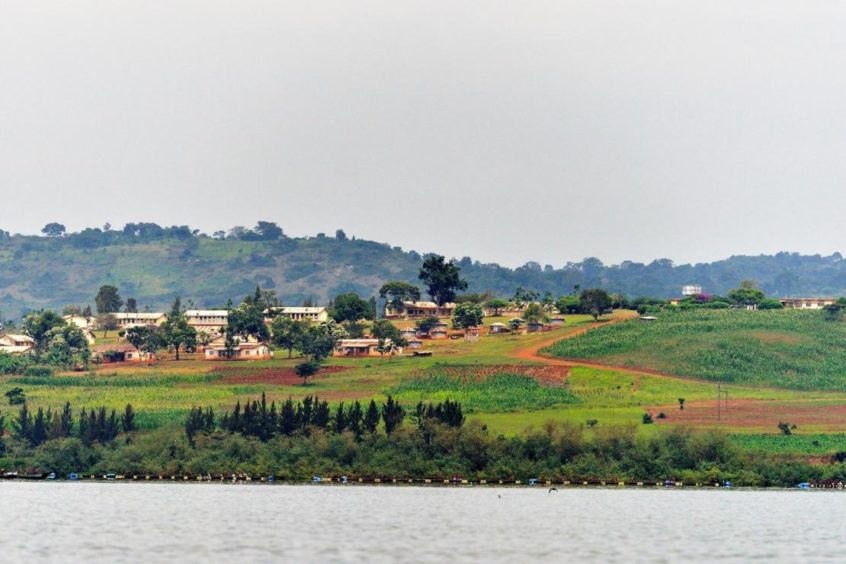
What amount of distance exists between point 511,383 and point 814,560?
109m

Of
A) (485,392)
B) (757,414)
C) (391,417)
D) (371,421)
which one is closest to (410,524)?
(371,421)

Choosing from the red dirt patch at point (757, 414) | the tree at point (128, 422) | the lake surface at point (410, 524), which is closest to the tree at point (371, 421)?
the lake surface at point (410, 524)

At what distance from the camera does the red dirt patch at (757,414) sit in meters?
166

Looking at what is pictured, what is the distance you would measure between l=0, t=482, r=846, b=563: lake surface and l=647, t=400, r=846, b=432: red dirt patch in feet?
104

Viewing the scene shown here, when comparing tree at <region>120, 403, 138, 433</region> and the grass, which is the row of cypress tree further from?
the grass

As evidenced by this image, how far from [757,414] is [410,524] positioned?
8196 centimetres

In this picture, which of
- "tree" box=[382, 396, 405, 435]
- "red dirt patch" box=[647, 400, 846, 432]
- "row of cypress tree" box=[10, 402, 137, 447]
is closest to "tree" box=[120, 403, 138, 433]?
"row of cypress tree" box=[10, 402, 137, 447]

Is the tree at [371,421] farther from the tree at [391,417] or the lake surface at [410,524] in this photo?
the lake surface at [410,524]

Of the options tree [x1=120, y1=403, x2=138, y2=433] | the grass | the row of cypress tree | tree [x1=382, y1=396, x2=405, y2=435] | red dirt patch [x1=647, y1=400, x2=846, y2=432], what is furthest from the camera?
the grass

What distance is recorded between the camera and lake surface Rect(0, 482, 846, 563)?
8450 centimetres

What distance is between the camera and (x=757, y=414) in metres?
173

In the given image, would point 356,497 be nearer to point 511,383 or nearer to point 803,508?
point 803,508

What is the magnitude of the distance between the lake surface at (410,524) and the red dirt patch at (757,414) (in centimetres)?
3166

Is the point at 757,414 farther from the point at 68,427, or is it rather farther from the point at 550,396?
the point at 68,427
